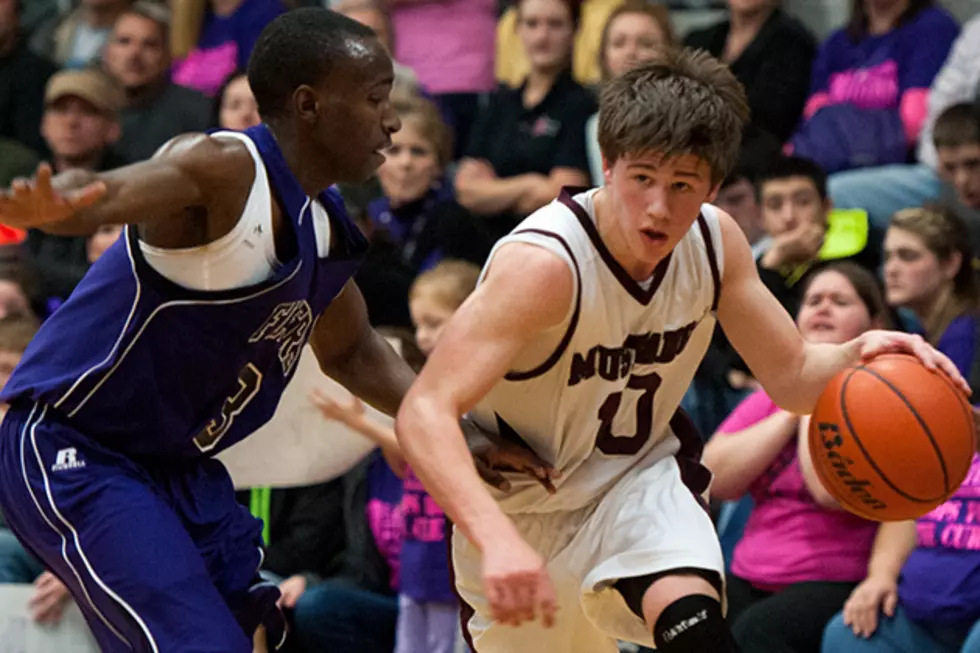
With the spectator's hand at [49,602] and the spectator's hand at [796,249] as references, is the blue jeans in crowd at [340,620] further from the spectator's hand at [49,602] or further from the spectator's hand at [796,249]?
the spectator's hand at [796,249]

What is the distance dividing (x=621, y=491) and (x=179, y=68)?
20.3 feet

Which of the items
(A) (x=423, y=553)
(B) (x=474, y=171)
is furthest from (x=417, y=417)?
(B) (x=474, y=171)

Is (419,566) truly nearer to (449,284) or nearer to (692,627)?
(449,284)

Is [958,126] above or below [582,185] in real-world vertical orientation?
above

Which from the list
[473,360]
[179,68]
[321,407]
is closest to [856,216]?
[321,407]

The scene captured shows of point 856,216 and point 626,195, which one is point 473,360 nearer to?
point 626,195

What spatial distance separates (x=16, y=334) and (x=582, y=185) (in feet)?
7.73

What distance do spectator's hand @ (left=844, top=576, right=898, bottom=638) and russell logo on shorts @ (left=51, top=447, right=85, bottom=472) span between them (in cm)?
268

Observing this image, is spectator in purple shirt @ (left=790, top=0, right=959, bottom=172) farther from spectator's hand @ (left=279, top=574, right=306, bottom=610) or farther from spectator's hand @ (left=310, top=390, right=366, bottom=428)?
spectator's hand @ (left=279, top=574, right=306, bottom=610)

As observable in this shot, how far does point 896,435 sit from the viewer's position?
4031mm

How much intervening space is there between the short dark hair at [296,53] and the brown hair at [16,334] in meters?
2.46

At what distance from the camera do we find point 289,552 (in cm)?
648

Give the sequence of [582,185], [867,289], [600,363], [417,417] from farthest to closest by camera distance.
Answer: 1. [582,185]
2. [867,289]
3. [600,363]
4. [417,417]

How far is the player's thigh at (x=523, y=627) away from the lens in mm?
4230
